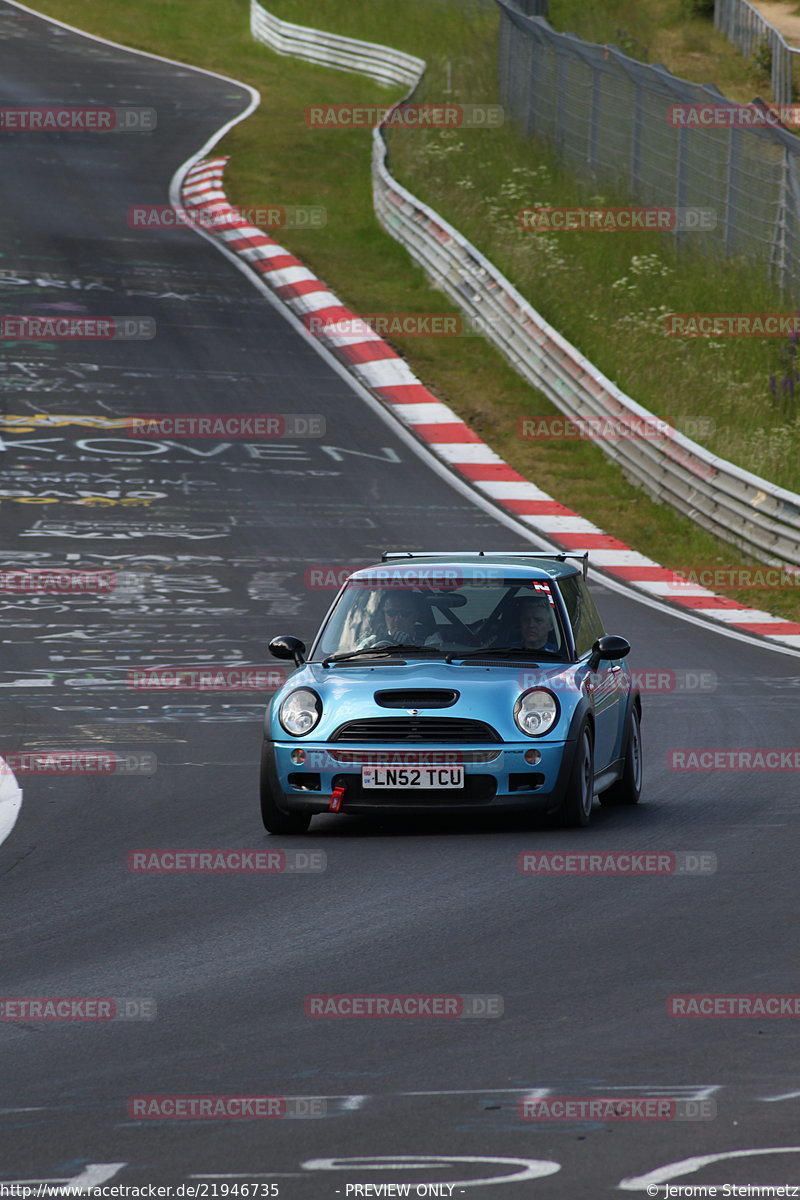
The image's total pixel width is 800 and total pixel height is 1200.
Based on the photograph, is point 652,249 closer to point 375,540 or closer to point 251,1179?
point 375,540

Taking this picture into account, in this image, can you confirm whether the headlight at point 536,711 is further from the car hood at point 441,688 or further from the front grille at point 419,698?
the front grille at point 419,698

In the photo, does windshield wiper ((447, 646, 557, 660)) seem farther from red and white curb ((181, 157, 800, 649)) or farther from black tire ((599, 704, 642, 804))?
red and white curb ((181, 157, 800, 649))

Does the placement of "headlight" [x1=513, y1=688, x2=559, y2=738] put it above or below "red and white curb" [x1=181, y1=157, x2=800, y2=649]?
above

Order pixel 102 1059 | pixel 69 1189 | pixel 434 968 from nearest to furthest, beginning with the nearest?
1. pixel 69 1189
2. pixel 102 1059
3. pixel 434 968

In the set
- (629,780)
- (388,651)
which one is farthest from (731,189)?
(388,651)

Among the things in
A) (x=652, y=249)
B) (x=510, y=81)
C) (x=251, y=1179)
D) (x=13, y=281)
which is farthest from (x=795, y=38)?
(x=251, y=1179)

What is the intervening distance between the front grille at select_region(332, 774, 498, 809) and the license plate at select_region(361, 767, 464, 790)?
24mm

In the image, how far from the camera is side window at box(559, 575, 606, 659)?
11.2 m

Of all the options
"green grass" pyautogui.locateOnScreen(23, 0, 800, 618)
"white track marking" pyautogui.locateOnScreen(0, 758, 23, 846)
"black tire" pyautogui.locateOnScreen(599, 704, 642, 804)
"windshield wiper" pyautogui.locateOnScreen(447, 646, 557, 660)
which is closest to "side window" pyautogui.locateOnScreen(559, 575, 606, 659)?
"windshield wiper" pyautogui.locateOnScreen(447, 646, 557, 660)

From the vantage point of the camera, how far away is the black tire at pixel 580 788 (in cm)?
1018

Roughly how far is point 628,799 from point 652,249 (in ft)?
64.9

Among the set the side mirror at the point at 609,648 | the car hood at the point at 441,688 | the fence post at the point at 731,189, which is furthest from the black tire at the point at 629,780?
the fence post at the point at 731,189

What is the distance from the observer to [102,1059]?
6078 millimetres

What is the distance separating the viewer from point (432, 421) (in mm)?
25906
